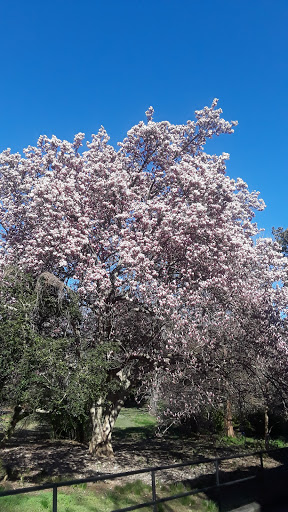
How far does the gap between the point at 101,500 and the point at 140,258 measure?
6.23 m

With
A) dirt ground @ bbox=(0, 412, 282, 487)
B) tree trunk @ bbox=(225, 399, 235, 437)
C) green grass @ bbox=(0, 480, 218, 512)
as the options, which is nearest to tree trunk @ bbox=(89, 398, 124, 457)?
dirt ground @ bbox=(0, 412, 282, 487)

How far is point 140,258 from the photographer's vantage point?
12.0 m

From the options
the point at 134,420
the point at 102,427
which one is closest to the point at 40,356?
the point at 102,427

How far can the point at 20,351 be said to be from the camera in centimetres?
917

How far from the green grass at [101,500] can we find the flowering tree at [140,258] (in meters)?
2.61

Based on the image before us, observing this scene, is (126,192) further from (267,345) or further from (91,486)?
(91,486)

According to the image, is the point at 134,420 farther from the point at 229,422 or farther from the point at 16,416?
the point at 16,416

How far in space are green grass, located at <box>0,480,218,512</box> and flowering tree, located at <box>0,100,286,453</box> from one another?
2.61 m

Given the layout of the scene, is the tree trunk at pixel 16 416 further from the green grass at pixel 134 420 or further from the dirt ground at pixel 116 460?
the green grass at pixel 134 420

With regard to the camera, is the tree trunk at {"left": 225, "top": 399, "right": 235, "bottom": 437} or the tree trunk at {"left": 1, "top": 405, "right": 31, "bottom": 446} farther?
the tree trunk at {"left": 225, "top": 399, "right": 235, "bottom": 437}

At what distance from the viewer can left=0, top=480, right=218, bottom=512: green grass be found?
27.1 ft

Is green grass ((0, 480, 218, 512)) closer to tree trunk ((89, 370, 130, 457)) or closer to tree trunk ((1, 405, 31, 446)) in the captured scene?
tree trunk ((1, 405, 31, 446))

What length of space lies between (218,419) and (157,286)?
37.5 feet

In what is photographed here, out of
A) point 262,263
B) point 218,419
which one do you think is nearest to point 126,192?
point 262,263
